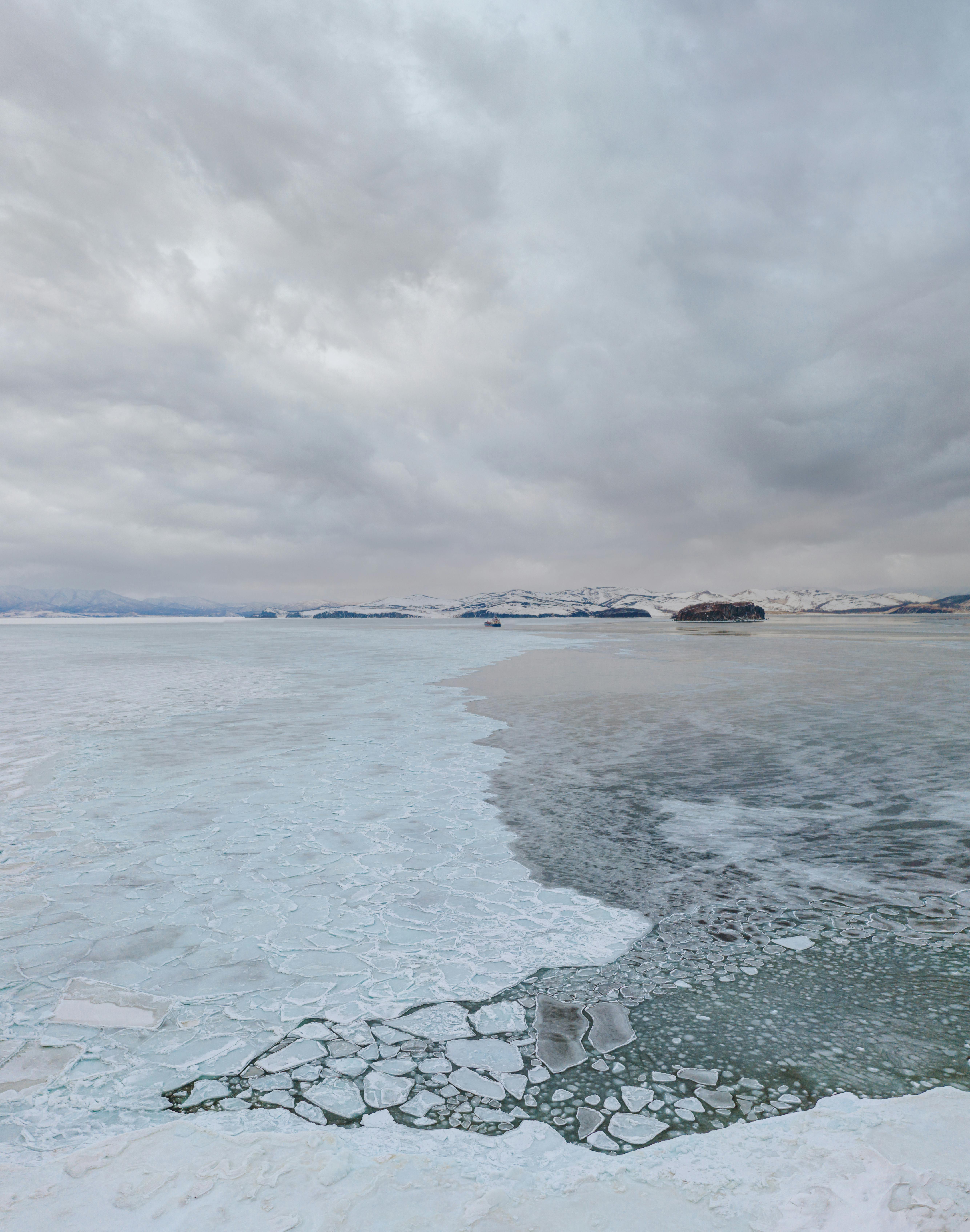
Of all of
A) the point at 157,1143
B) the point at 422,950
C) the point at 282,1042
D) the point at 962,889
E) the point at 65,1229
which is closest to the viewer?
the point at 65,1229

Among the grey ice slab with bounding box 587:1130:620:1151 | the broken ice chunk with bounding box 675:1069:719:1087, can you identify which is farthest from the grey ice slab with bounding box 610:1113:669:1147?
the broken ice chunk with bounding box 675:1069:719:1087

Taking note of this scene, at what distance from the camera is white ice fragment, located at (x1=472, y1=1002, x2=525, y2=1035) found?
13.1 feet

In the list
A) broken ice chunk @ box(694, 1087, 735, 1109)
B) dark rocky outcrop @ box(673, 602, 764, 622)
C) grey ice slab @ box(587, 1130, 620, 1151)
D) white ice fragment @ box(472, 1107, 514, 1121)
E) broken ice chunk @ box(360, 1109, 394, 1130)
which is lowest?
white ice fragment @ box(472, 1107, 514, 1121)

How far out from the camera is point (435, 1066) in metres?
3.66

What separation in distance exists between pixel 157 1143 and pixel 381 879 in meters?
3.37

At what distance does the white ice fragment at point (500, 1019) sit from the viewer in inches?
157

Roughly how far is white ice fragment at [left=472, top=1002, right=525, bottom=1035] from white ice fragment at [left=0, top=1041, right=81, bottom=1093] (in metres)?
2.58

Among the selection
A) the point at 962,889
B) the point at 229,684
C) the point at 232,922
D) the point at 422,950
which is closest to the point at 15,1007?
the point at 232,922

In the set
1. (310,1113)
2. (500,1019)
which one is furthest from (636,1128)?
(310,1113)

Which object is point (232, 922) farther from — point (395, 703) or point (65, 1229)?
point (395, 703)

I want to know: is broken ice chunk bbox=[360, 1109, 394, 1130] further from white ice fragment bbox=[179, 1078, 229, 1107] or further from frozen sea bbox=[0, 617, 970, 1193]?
white ice fragment bbox=[179, 1078, 229, 1107]

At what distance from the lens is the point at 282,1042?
384cm

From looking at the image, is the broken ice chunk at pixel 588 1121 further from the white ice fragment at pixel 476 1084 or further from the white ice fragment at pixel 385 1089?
the white ice fragment at pixel 385 1089

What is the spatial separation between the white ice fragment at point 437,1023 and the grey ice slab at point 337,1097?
559 mm
